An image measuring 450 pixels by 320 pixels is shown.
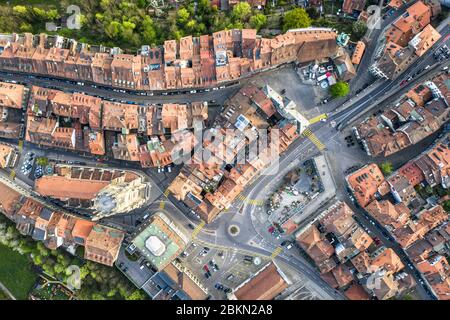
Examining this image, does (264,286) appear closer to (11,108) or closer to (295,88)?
(295,88)

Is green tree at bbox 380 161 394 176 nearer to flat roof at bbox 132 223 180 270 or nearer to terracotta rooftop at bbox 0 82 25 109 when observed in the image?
flat roof at bbox 132 223 180 270

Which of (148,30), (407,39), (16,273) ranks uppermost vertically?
(407,39)

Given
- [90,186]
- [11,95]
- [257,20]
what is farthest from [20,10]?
[257,20]

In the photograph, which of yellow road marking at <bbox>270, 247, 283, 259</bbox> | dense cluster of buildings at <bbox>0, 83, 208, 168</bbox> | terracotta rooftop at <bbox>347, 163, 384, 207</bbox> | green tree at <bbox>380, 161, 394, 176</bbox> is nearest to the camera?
terracotta rooftop at <bbox>347, 163, 384, 207</bbox>

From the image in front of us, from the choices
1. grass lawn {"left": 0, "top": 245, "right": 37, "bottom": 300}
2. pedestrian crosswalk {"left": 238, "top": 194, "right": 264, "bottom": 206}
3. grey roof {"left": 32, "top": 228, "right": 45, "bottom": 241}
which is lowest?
grass lawn {"left": 0, "top": 245, "right": 37, "bottom": 300}

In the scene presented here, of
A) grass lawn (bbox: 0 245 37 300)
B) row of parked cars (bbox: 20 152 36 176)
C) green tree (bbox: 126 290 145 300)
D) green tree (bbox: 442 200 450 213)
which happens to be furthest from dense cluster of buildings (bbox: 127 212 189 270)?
green tree (bbox: 442 200 450 213)

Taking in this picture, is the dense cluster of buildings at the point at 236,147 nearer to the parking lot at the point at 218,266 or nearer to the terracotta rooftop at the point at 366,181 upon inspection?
the parking lot at the point at 218,266
